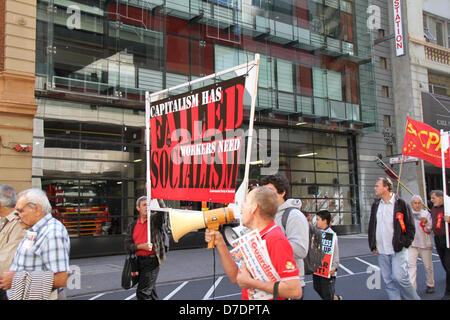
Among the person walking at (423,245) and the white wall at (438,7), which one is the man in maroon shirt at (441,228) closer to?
the person walking at (423,245)

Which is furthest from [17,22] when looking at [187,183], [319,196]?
[319,196]

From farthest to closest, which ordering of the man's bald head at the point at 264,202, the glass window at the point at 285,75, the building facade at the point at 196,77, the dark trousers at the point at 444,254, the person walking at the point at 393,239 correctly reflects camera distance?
the glass window at the point at 285,75 < the building facade at the point at 196,77 < the dark trousers at the point at 444,254 < the person walking at the point at 393,239 < the man's bald head at the point at 264,202

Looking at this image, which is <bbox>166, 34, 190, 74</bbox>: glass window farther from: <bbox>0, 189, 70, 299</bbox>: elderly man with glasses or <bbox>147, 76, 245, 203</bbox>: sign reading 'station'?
<bbox>0, 189, 70, 299</bbox>: elderly man with glasses

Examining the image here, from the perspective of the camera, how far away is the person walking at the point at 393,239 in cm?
591

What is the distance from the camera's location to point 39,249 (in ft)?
11.6

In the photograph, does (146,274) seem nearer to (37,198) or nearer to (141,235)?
(141,235)

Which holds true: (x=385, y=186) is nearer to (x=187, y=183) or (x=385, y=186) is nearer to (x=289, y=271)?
(x=187, y=183)

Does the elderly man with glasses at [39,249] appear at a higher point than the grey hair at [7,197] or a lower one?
lower

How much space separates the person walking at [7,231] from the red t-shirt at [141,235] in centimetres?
198

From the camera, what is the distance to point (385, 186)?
6262 mm

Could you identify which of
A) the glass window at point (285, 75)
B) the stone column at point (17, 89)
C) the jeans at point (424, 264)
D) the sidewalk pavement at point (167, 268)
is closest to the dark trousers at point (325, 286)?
the sidewalk pavement at point (167, 268)

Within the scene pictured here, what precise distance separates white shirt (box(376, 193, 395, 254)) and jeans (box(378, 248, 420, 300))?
0.12m

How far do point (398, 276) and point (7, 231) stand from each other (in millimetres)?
5222

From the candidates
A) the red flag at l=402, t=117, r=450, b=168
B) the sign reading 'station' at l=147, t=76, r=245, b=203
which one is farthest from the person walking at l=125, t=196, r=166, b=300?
the red flag at l=402, t=117, r=450, b=168
